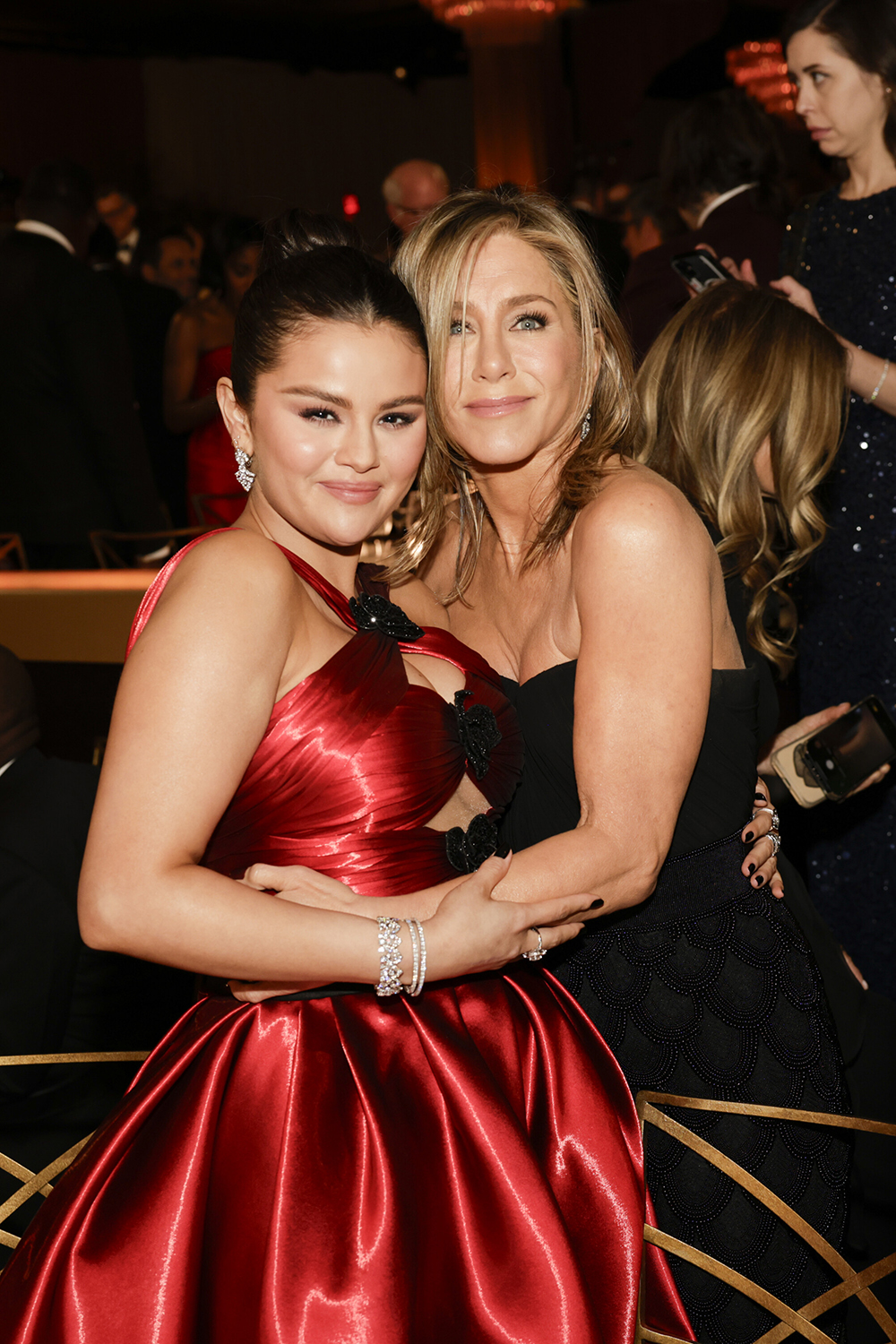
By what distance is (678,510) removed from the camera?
4.73 feet

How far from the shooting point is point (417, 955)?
3.76 ft

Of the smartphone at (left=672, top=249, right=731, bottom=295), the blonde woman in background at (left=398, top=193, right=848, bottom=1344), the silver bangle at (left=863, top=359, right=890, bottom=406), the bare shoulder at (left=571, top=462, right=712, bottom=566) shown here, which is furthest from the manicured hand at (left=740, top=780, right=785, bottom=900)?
the smartphone at (left=672, top=249, right=731, bottom=295)

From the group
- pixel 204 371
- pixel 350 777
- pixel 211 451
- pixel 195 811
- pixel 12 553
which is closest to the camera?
pixel 195 811

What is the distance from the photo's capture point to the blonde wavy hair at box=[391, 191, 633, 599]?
60.9 inches

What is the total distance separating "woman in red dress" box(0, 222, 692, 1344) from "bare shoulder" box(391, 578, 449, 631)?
26 cm

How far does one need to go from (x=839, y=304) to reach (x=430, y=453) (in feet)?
4.49

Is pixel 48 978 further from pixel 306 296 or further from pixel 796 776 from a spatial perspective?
pixel 796 776

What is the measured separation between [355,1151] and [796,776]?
1194mm

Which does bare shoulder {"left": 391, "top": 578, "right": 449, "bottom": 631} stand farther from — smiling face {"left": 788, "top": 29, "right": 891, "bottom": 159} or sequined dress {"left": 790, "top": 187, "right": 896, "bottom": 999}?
smiling face {"left": 788, "top": 29, "right": 891, "bottom": 159}

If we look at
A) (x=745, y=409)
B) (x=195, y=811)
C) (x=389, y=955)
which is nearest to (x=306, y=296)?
(x=195, y=811)

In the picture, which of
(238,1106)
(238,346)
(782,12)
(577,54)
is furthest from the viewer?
(577,54)

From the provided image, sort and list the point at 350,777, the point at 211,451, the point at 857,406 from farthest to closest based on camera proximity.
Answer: the point at 211,451
the point at 857,406
the point at 350,777

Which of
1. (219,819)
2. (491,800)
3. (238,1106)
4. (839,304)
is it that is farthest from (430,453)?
Result: (839,304)

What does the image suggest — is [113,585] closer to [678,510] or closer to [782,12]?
[678,510]
